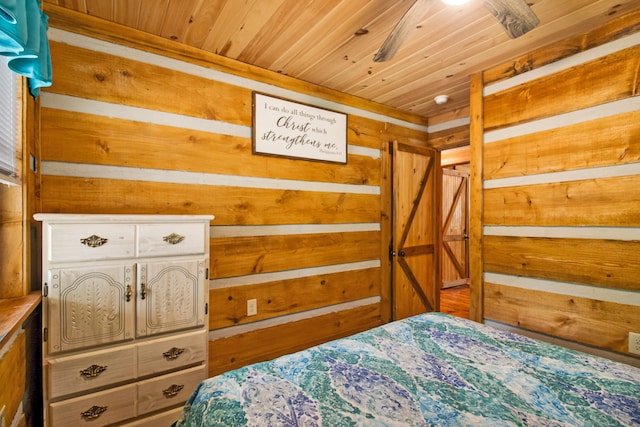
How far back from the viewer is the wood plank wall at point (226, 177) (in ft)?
5.91

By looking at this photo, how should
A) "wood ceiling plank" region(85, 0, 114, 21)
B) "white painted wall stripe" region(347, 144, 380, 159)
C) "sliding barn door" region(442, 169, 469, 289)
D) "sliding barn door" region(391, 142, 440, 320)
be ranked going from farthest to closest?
"sliding barn door" region(442, 169, 469, 289) → "sliding barn door" region(391, 142, 440, 320) → "white painted wall stripe" region(347, 144, 380, 159) → "wood ceiling plank" region(85, 0, 114, 21)

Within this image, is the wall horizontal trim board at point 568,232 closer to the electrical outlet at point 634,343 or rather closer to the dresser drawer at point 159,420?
the electrical outlet at point 634,343

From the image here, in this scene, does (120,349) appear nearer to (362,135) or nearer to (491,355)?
(491,355)

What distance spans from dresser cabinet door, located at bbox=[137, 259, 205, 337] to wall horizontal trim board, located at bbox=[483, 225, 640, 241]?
2285 millimetres

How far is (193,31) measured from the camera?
1945mm

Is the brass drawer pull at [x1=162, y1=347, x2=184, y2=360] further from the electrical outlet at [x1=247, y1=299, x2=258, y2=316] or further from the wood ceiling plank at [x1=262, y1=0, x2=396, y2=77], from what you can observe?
the wood ceiling plank at [x1=262, y1=0, x2=396, y2=77]

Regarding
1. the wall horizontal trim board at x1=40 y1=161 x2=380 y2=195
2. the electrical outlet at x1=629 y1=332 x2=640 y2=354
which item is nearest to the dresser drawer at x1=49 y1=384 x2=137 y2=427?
the wall horizontal trim board at x1=40 y1=161 x2=380 y2=195

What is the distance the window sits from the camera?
1246 mm

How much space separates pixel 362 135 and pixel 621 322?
93.4 inches

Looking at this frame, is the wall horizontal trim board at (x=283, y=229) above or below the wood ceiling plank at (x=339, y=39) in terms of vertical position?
below

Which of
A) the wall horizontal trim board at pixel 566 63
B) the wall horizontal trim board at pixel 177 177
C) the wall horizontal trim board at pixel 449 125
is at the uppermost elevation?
the wall horizontal trim board at pixel 566 63

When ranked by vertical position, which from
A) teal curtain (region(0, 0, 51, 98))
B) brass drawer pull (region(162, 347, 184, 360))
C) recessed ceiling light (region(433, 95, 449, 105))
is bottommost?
brass drawer pull (region(162, 347, 184, 360))

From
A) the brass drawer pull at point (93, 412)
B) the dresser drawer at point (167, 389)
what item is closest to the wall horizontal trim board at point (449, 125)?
the dresser drawer at point (167, 389)

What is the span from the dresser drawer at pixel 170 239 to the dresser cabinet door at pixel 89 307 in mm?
137
